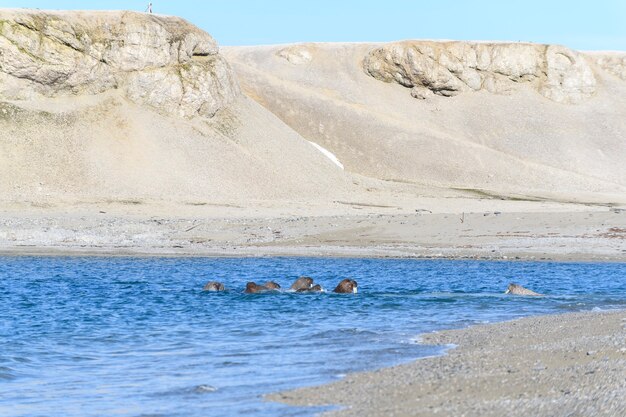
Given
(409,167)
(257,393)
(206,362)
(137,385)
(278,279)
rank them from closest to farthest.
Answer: (257,393) → (137,385) → (206,362) → (278,279) → (409,167)

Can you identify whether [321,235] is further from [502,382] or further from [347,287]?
[502,382]

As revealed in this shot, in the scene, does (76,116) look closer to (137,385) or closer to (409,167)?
(409,167)

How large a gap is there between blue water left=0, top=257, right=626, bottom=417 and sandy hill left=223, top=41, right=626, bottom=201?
38363mm

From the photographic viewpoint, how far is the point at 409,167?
6862 cm

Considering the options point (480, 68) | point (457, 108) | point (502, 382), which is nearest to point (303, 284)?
point (502, 382)

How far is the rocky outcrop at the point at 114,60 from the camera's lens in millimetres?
53062

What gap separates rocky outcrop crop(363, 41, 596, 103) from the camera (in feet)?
269

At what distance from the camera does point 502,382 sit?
33.6 ft

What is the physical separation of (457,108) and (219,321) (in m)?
65.4

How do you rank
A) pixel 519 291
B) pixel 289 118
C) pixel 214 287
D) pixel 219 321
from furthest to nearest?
pixel 289 118 < pixel 214 287 < pixel 519 291 < pixel 219 321

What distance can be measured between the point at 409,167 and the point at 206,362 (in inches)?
2212

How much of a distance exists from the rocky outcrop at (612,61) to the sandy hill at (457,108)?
0.11 meters

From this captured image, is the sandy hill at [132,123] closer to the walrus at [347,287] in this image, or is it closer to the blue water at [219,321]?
the blue water at [219,321]

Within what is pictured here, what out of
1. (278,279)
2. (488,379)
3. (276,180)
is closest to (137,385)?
(488,379)
